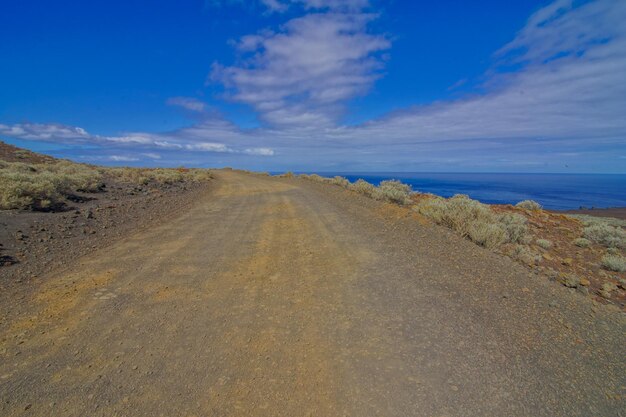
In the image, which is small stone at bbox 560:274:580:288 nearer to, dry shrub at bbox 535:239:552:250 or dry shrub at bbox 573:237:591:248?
dry shrub at bbox 535:239:552:250

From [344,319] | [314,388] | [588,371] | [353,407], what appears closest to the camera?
[353,407]

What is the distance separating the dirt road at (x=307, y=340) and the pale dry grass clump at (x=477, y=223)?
1.48 meters

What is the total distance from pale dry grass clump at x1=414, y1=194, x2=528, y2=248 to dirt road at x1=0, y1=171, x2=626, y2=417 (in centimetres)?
148

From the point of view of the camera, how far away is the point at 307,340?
3.77 metres

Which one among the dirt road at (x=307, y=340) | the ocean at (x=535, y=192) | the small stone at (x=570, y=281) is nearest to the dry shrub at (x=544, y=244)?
the small stone at (x=570, y=281)

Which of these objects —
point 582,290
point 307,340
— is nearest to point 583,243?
point 582,290

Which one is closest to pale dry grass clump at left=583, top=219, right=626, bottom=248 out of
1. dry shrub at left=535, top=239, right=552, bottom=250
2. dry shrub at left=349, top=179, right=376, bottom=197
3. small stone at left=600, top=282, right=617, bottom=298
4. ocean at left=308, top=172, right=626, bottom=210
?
dry shrub at left=535, top=239, right=552, bottom=250

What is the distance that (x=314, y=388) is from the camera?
3004 mm

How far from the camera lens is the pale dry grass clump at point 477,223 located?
803 centimetres

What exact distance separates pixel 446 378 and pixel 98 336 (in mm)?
4073

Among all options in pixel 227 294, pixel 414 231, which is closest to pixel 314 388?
pixel 227 294

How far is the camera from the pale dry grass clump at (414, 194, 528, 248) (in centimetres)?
803

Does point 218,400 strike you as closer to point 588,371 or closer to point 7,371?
point 7,371

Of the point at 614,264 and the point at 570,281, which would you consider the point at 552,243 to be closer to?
the point at 614,264
